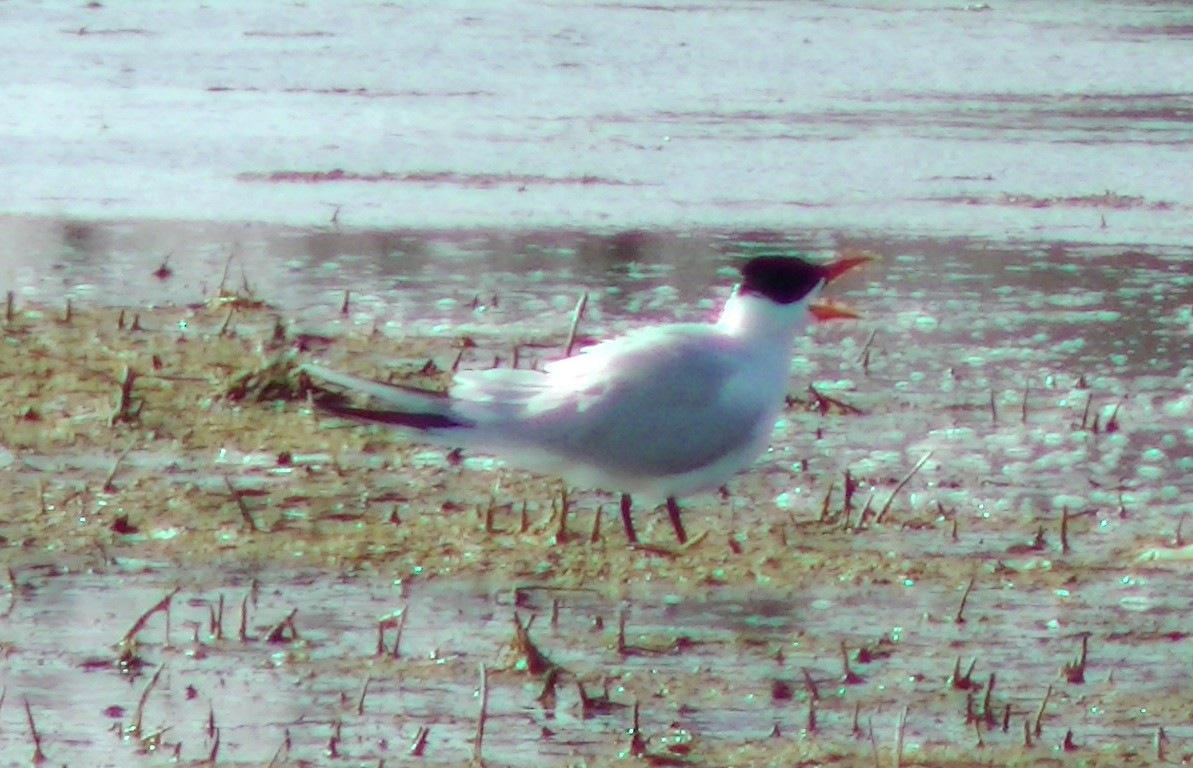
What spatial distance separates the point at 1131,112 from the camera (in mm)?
11766

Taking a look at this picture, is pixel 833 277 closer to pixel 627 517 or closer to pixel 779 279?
pixel 779 279

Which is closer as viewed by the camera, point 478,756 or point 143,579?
point 478,756

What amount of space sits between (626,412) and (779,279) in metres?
0.51

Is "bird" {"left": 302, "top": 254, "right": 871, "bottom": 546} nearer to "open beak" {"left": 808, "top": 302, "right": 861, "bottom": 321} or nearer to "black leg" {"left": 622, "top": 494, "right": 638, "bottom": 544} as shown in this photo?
"black leg" {"left": 622, "top": 494, "right": 638, "bottom": 544}

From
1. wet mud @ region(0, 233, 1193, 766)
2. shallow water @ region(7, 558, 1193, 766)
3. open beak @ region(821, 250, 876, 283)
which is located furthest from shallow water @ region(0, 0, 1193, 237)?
shallow water @ region(7, 558, 1193, 766)

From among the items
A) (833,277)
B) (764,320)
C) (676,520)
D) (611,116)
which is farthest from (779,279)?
(611,116)

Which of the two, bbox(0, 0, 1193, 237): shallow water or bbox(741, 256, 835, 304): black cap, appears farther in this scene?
bbox(0, 0, 1193, 237): shallow water

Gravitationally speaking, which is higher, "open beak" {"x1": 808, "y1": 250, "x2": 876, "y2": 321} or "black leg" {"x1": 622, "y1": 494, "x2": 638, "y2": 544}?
"open beak" {"x1": 808, "y1": 250, "x2": 876, "y2": 321}

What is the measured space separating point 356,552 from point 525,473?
2.74ft

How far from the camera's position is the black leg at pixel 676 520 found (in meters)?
5.35

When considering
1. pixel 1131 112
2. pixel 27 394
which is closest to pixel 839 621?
pixel 27 394

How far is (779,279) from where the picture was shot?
217 inches

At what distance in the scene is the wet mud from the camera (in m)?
4.10

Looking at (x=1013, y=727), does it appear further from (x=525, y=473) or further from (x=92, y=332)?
(x=92, y=332)
